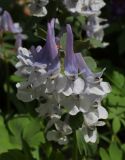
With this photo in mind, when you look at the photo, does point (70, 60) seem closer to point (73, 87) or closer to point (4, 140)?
point (73, 87)

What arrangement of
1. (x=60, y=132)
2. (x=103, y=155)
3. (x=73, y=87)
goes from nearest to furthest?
(x=73, y=87) → (x=60, y=132) → (x=103, y=155)

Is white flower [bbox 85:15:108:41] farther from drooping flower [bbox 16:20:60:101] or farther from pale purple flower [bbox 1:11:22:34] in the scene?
drooping flower [bbox 16:20:60:101]

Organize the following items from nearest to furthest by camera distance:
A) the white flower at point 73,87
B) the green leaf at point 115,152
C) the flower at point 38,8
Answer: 1. the white flower at point 73,87
2. the green leaf at point 115,152
3. the flower at point 38,8

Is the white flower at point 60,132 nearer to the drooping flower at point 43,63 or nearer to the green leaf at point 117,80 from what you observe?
the drooping flower at point 43,63


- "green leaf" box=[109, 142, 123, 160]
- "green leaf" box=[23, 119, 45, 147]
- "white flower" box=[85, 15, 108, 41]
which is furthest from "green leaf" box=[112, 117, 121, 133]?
"white flower" box=[85, 15, 108, 41]

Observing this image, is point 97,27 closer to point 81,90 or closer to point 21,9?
point 81,90

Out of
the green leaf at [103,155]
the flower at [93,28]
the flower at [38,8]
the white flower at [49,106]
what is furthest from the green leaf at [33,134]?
the flower at [93,28]

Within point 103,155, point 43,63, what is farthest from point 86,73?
point 103,155

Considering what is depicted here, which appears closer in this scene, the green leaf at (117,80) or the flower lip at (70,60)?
the flower lip at (70,60)

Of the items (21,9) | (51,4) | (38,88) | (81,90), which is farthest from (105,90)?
(21,9)
